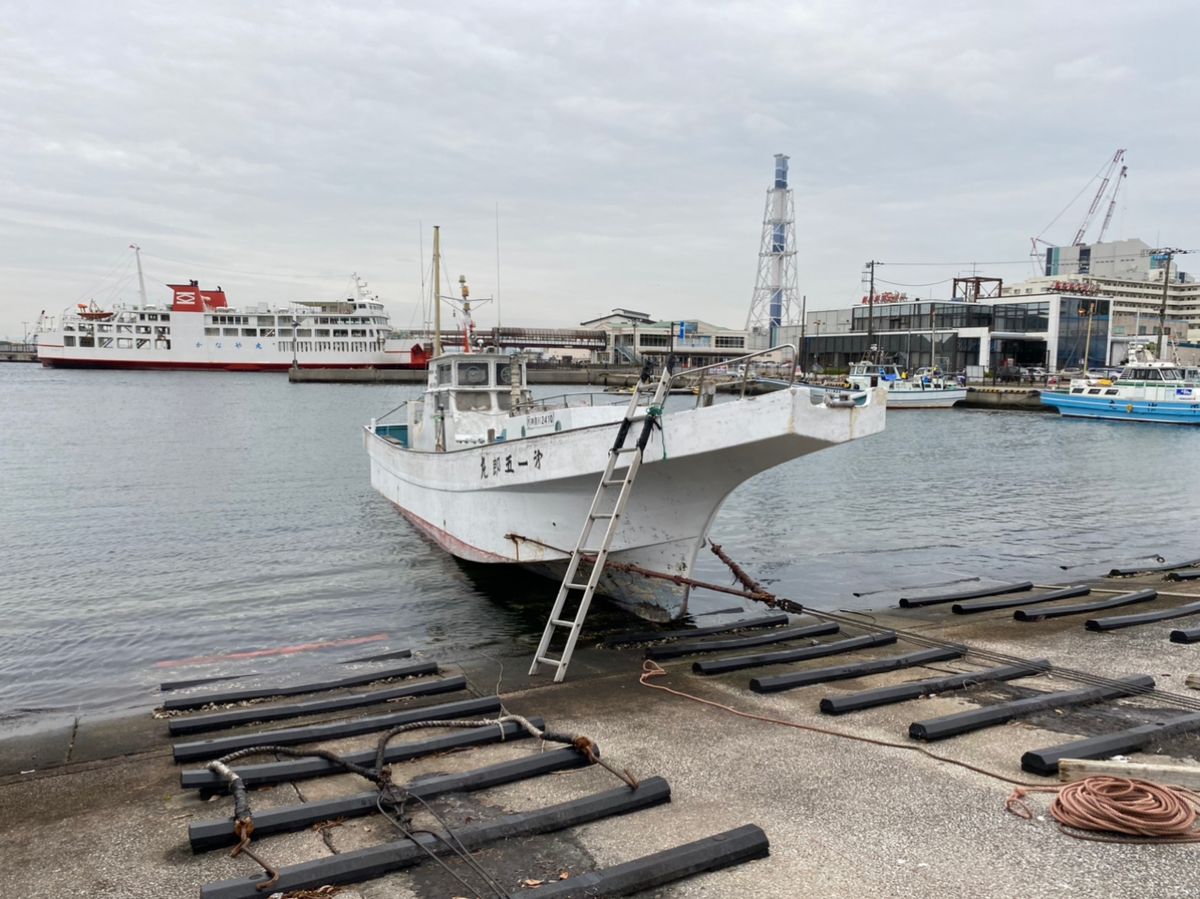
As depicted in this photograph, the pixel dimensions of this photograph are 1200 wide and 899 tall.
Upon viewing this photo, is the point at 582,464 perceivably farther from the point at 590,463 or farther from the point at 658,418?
the point at 658,418

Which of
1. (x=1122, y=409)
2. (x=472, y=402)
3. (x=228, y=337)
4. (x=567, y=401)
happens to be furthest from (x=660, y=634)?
(x=228, y=337)

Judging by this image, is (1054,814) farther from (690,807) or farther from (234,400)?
(234,400)


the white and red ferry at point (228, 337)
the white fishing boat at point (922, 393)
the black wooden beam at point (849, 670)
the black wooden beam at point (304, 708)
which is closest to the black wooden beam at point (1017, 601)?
the black wooden beam at point (849, 670)

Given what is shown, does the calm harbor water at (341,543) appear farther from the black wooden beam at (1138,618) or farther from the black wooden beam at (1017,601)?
the black wooden beam at (1138,618)

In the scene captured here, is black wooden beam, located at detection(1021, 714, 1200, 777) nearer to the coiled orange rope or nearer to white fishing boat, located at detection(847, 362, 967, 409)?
the coiled orange rope

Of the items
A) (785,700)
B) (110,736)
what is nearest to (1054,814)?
(785,700)

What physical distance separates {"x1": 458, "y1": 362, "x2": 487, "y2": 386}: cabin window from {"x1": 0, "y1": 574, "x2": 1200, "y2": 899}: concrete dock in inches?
327

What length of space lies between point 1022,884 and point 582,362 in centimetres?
10672

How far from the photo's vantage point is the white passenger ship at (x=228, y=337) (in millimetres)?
99688

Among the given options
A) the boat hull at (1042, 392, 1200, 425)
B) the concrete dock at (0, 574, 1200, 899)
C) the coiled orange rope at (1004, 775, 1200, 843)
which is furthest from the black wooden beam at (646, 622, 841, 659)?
the boat hull at (1042, 392, 1200, 425)

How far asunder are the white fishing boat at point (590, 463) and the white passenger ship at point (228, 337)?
280ft

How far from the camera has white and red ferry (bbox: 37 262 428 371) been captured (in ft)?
327

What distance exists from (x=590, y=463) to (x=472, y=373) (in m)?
6.34

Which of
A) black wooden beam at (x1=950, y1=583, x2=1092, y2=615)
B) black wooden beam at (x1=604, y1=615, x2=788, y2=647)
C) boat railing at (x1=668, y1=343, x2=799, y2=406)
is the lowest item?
black wooden beam at (x1=950, y1=583, x2=1092, y2=615)
